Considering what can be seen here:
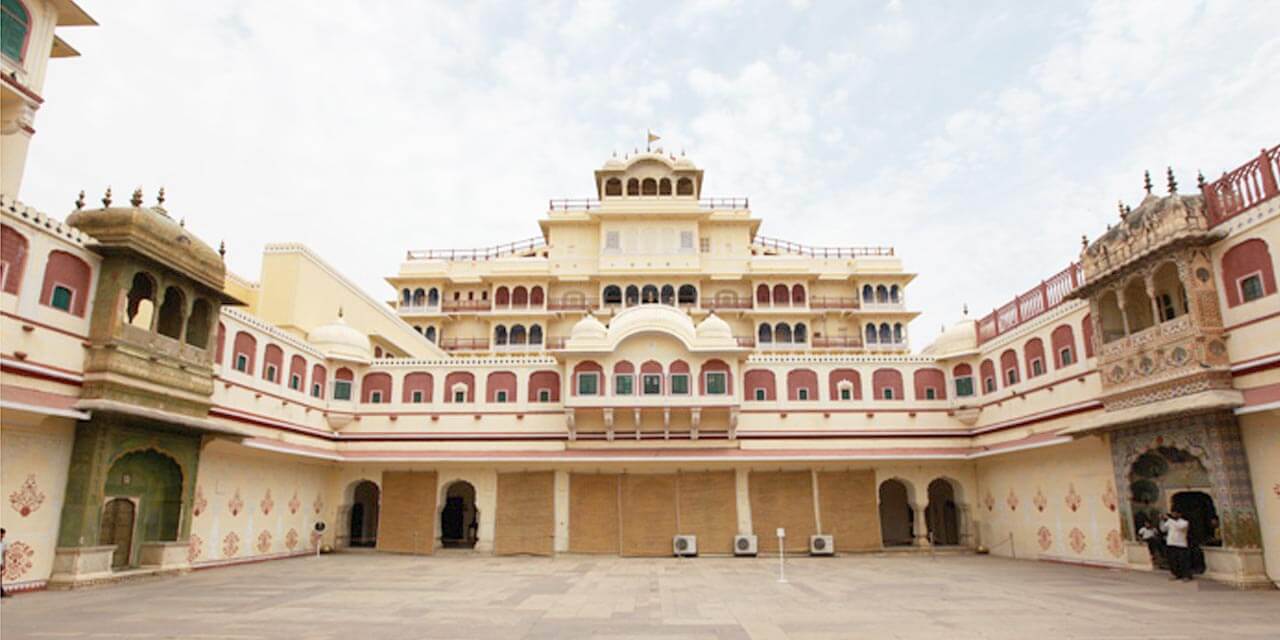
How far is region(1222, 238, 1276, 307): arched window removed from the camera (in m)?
15.9

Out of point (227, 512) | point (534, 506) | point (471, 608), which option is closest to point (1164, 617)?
point (471, 608)

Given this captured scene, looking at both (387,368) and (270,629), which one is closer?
(270,629)

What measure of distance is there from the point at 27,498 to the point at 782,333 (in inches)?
1331

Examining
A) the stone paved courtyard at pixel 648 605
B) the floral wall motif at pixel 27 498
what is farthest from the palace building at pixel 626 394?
the stone paved courtyard at pixel 648 605

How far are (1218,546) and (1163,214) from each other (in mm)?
8135

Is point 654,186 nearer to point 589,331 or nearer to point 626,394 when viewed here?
point 589,331

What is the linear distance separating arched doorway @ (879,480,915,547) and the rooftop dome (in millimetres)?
7455

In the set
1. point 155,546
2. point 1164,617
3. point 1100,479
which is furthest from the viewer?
point 1100,479

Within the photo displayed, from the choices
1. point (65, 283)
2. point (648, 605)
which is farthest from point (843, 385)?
point (65, 283)

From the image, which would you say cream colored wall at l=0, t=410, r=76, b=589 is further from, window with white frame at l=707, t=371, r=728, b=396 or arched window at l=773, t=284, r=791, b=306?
arched window at l=773, t=284, r=791, b=306

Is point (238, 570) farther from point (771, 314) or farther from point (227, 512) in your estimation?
point (771, 314)

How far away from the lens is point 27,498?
1595 centimetres

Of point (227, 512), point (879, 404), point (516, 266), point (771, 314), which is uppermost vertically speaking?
point (516, 266)

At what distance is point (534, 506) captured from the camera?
1093 inches
